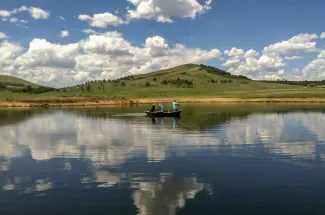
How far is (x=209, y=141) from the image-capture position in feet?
125

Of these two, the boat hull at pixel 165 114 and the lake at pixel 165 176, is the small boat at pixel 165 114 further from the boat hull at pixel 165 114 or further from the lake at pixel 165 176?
the lake at pixel 165 176

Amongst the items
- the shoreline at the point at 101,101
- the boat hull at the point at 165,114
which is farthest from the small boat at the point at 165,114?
the shoreline at the point at 101,101

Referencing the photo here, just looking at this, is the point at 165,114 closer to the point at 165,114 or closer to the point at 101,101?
the point at 165,114

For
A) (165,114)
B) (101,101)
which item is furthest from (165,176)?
(101,101)

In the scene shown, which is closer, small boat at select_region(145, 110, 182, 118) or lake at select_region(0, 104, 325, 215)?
lake at select_region(0, 104, 325, 215)

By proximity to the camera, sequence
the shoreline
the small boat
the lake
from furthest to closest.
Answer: the shoreline → the small boat → the lake

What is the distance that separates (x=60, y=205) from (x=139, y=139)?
22920 mm

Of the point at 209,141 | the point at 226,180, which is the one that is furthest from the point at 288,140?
the point at 226,180

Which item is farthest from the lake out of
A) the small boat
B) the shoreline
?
the shoreline

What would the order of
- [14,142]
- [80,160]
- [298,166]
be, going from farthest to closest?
[14,142] → [80,160] → [298,166]

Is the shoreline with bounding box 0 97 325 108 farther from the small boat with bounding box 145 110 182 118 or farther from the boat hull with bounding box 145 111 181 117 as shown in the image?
the small boat with bounding box 145 110 182 118

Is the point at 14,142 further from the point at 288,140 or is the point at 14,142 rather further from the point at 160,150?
the point at 288,140

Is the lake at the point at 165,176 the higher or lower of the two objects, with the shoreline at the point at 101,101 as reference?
lower

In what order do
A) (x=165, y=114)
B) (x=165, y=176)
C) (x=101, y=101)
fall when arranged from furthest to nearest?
(x=101, y=101), (x=165, y=114), (x=165, y=176)
